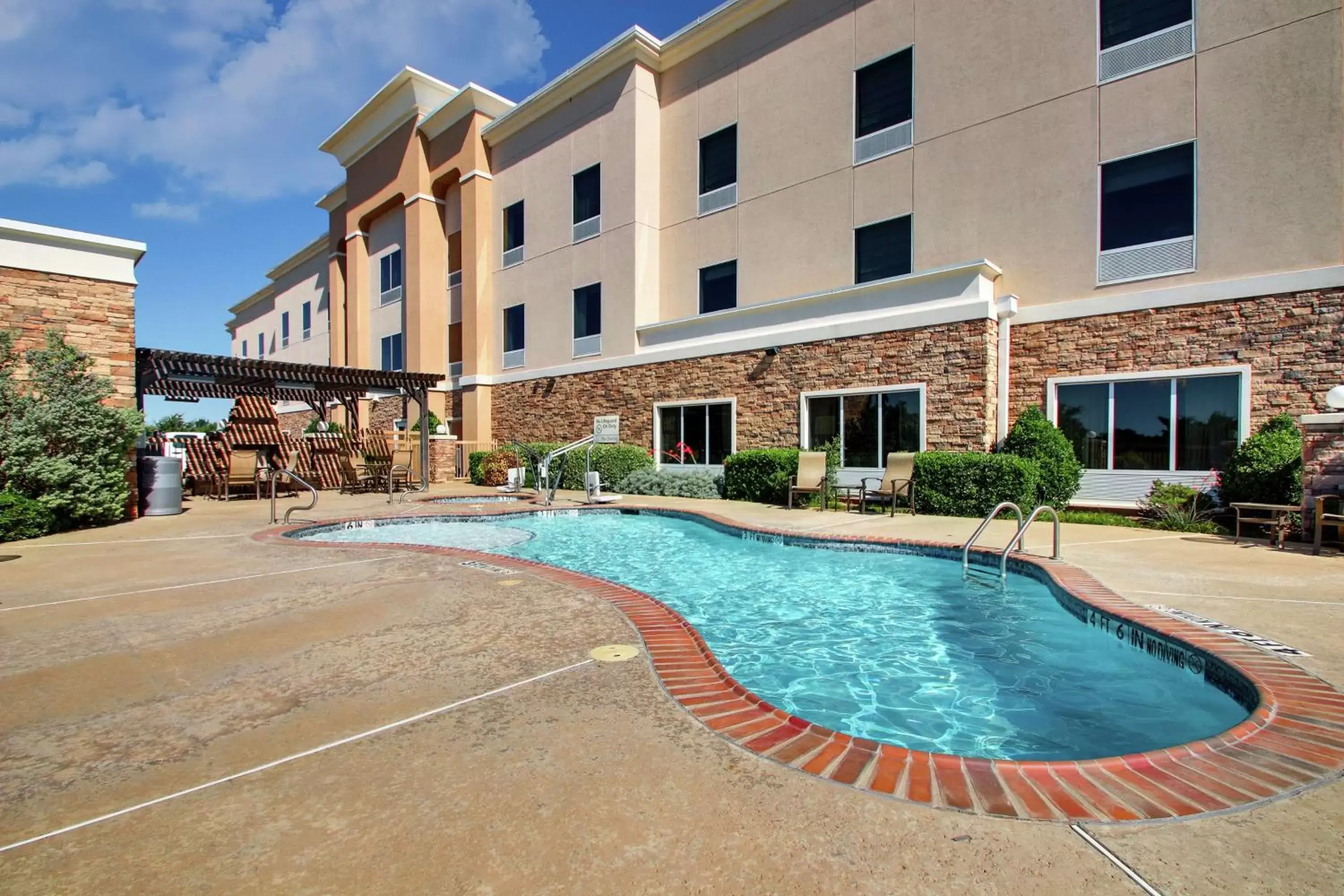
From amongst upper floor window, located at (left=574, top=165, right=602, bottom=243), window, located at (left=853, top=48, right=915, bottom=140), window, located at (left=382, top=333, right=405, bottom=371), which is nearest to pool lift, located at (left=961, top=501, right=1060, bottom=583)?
window, located at (left=853, top=48, right=915, bottom=140)

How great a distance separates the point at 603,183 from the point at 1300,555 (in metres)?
17.4

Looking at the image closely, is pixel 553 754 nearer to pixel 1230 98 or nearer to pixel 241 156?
pixel 1230 98

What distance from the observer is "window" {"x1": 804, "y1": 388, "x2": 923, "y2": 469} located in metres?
12.5

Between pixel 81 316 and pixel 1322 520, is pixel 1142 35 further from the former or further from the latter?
pixel 81 316

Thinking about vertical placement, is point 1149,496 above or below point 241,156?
below

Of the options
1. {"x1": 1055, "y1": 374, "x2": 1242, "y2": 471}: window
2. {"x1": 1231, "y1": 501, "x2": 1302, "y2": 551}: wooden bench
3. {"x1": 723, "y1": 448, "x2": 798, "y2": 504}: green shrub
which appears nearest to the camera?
{"x1": 1231, "y1": 501, "x2": 1302, "y2": 551}: wooden bench

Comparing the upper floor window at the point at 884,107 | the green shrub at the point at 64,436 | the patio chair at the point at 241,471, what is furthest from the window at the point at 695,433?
the green shrub at the point at 64,436

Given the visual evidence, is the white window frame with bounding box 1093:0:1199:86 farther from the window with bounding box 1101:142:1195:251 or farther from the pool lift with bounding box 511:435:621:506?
the pool lift with bounding box 511:435:621:506

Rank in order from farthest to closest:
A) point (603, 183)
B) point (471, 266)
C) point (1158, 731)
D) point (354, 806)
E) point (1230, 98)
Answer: point (471, 266)
point (603, 183)
point (1230, 98)
point (1158, 731)
point (354, 806)

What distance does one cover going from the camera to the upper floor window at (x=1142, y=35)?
34.7 feet

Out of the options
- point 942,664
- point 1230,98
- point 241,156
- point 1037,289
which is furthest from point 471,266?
point 942,664

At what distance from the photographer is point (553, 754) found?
2.49m

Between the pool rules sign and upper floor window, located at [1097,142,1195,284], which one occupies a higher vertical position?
upper floor window, located at [1097,142,1195,284]

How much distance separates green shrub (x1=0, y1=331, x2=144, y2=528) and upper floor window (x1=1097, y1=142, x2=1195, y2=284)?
53.4ft
